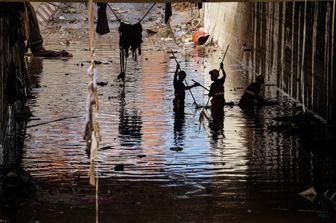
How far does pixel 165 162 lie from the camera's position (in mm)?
12031

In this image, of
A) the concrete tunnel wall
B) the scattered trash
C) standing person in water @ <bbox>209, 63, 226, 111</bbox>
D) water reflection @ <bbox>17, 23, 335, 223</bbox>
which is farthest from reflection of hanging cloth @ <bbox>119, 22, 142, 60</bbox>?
the scattered trash

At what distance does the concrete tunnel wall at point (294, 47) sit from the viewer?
14.6 metres

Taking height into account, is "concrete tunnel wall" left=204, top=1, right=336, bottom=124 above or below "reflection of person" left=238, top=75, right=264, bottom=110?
above

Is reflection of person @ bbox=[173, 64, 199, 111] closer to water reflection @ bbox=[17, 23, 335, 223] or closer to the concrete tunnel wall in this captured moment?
water reflection @ bbox=[17, 23, 335, 223]

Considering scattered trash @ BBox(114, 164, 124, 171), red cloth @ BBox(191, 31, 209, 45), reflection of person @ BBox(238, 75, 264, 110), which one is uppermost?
red cloth @ BBox(191, 31, 209, 45)

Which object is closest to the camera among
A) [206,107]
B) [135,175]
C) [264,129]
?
[135,175]

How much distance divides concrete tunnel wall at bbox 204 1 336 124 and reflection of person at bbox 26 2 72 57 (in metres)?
6.18

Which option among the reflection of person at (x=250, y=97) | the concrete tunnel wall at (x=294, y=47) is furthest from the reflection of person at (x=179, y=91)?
the concrete tunnel wall at (x=294, y=47)

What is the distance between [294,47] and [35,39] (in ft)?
27.5

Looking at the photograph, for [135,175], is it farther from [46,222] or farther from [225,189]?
[46,222]

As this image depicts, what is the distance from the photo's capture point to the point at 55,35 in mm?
36094

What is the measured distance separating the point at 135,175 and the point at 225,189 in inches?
57.8

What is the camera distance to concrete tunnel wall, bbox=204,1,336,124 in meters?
14.6

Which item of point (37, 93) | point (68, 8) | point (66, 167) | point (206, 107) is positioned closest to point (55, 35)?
point (68, 8)
